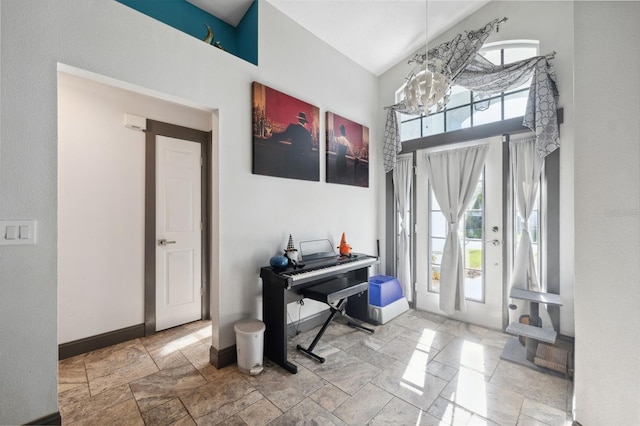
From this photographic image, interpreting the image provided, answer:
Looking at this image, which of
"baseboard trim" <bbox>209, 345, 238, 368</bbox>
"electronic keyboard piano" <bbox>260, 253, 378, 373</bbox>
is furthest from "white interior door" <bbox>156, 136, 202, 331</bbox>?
"electronic keyboard piano" <bbox>260, 253, 378, 373</bbox>

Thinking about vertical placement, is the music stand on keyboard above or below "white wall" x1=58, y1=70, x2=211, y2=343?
below

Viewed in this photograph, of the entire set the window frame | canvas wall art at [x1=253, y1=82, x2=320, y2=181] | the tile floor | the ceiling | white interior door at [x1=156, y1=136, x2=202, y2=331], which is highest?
the ceiling

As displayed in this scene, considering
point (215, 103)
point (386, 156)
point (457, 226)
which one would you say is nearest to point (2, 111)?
point (215, 103)

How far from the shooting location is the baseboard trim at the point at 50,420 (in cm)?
147

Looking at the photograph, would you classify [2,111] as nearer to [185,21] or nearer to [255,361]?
[185,21]

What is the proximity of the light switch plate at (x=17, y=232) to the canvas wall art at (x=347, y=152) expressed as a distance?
8.31 ft

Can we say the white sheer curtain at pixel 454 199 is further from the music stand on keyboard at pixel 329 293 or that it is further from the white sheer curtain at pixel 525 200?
the music stand on keyboard at pixel 329 293

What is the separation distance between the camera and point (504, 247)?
287 cm

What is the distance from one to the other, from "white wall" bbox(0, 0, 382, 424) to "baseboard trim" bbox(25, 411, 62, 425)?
0.03 meters

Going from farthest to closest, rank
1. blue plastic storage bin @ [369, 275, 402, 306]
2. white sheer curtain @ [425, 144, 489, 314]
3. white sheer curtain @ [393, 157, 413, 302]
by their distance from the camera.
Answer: white sheer curtain @ [393, 157, 413, 302] → blue plastic storage bin @ [369, 275, 402, 306] → white sheer curtain @ [425, 144, 489, 314]

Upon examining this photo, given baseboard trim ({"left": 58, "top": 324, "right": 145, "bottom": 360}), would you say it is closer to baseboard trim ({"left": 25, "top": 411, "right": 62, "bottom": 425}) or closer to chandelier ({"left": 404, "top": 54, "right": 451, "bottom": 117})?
baseboard trim ({"left": 25, "top": 411, "right": 62, "bottom": 425})

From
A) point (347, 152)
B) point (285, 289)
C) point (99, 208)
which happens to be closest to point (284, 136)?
point (347, 152)

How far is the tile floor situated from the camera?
1.68 meters

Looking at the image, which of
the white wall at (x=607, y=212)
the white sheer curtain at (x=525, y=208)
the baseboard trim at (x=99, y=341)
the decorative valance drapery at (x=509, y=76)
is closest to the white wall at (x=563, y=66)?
the decorative valance drapery at (x=509, y=76)
